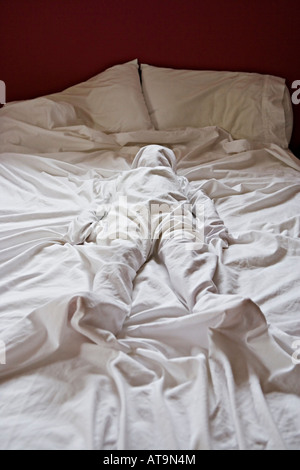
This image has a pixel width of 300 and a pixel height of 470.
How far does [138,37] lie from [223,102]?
0.58m

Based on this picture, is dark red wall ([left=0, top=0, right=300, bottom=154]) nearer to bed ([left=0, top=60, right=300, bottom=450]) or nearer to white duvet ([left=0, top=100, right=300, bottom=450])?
bed ([left=0, top=60, right=300, bottom=450])

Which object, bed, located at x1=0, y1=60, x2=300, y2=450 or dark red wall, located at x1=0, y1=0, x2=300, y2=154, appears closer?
bed, located at x1=0, y1=60, x2=300, y2=450

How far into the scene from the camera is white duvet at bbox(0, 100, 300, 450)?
0.80m

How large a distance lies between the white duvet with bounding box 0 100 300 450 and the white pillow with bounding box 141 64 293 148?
1.87 ft

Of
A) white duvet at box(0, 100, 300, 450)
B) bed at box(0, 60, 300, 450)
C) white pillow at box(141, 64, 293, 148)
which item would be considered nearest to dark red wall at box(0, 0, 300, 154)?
white pillow at box(141, 64, 293, 148)

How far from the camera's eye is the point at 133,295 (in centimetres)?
115

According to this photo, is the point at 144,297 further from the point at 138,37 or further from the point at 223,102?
the point at 138,37

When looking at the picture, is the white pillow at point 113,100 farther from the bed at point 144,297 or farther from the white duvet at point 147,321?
the white duvet at point 147,321

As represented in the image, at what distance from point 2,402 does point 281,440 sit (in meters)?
0.50

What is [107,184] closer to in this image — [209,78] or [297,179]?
[297,179]

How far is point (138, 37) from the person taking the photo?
7.98 feet

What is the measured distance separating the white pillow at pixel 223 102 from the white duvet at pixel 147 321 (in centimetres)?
57

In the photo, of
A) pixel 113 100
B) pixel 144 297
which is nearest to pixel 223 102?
pixel 113 100

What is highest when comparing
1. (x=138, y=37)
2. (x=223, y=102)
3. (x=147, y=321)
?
(x=138, y=37)
